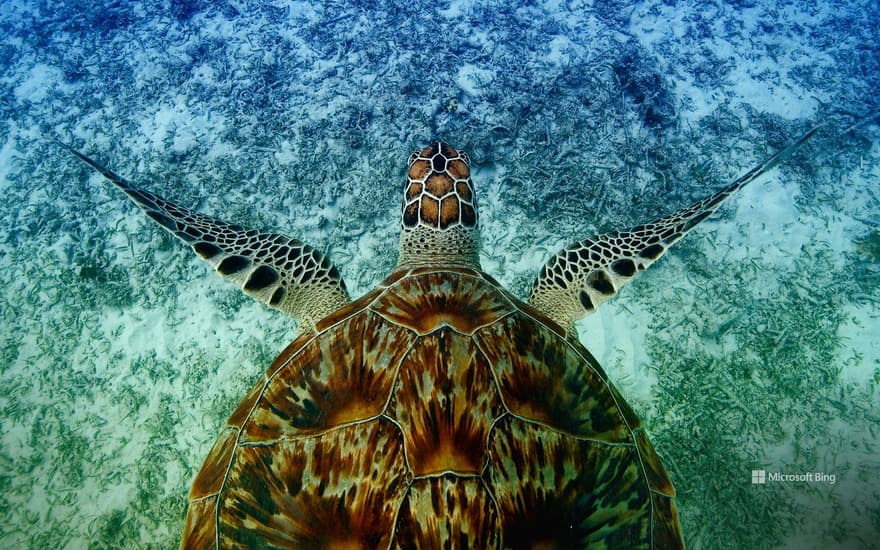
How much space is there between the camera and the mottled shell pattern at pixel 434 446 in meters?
1.07

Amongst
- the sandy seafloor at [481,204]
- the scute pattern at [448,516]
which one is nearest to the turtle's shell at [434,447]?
the scute pattern at [448,516]

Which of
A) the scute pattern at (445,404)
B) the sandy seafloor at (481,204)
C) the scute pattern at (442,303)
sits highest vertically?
the scute pattern at (445,404)

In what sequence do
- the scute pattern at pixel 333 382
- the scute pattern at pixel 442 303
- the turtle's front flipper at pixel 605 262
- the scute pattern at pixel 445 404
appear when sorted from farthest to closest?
the turtle's front flipper at pixel 605 262 < the scute pattern at pixel 442 303 < the scute pattern at pixel 333 382 < the scute pattern at pixel 445 404

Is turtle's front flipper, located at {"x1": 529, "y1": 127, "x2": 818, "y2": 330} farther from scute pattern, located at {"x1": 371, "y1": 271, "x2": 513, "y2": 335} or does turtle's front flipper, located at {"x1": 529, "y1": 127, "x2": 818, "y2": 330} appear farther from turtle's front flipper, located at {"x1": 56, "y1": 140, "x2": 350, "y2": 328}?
turtle's front flipper, located at {"x1": 56, "y1": 140, "x2": 350, "y2": 328}

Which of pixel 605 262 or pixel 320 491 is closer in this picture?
pixel 320 491

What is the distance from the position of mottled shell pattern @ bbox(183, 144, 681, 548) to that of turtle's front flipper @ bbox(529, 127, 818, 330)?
0.55m

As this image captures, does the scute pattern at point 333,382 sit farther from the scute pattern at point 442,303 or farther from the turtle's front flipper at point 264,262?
the turtle's front flipper at point 264,262

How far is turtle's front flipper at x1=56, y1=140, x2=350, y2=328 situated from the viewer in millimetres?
2004

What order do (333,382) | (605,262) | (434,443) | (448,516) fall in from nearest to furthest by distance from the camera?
(448,516) → (434,443) → (333,382) → (605,262)

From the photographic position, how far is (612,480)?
4.28ft

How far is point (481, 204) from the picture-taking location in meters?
2.75

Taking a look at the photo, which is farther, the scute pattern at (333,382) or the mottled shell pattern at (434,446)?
the scute pattern at (333,382)

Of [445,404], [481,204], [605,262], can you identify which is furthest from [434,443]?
[481,204]

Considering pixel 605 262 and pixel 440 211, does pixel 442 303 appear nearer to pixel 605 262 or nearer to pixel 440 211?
pixel 440 211
